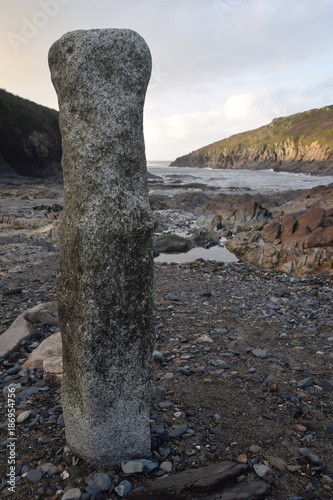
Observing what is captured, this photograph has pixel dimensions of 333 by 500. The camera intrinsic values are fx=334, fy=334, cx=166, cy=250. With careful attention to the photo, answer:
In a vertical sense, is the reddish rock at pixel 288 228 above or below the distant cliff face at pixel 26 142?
below

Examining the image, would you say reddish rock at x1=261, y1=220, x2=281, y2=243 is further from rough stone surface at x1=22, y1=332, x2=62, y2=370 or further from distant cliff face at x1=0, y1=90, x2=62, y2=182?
distant cliff face at x1=0, y1=90, x2=62, y2=182

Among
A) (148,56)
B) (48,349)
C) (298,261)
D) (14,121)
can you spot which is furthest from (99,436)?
(14,121)

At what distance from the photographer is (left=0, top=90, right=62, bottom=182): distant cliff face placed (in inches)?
1453

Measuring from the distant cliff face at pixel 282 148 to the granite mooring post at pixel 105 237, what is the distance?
284ft

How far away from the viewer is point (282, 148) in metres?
120

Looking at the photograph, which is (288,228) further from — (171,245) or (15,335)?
(15,335)

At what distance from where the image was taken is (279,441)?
3.38m

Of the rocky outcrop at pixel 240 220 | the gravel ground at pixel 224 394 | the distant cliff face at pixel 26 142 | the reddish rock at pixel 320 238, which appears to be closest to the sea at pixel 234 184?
the distant cliff face at pixel 26 142

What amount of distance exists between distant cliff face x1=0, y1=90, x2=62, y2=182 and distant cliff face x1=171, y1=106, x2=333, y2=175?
6497cm

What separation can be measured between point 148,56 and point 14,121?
42.4 m

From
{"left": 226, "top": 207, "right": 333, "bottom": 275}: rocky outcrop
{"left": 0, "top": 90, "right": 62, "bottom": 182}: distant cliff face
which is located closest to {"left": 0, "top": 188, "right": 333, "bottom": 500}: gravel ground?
{"left": 226, "top": 207, "right": 333, "bottom": 275}: rocky outcrop

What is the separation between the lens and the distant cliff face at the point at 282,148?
95.9m

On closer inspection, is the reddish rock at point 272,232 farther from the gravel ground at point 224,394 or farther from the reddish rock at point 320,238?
the gravel ground at point 224,394

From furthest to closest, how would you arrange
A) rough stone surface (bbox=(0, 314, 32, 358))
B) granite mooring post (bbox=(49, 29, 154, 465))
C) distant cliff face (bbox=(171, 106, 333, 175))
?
distant cliff face (bbox=(171, 106, 333, 175)) < rough stone surface (bbox=(0, 314, 32, 358)) < granite mooring post (bbox=(49, 29, 154, 465))
